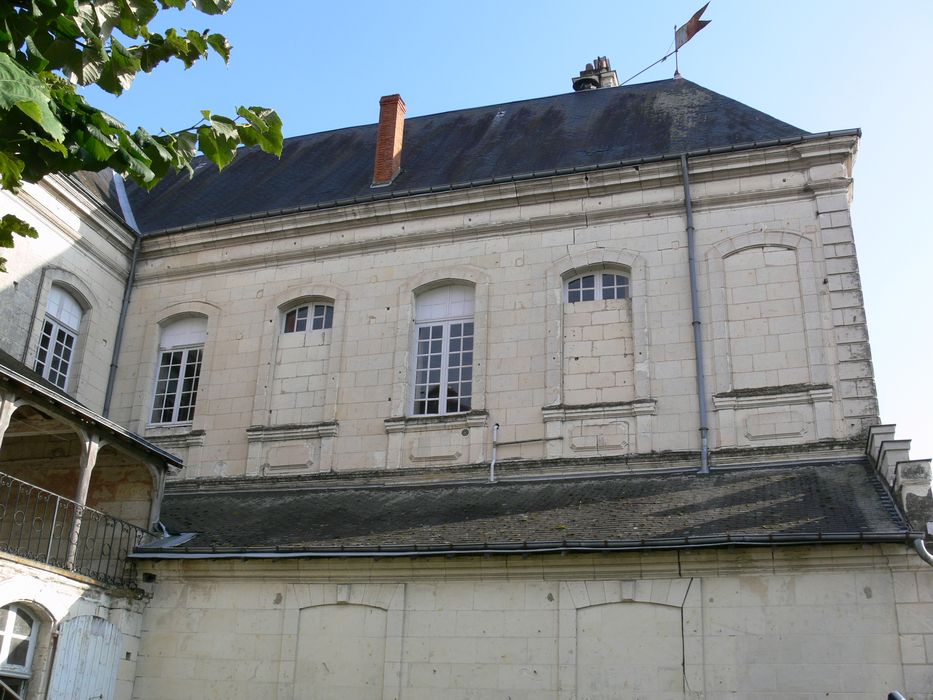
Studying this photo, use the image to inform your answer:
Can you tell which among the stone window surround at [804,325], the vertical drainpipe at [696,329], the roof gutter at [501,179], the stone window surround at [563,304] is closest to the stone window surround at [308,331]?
the roof gutter at [501,179]

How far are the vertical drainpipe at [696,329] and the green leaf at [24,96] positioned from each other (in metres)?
8.53

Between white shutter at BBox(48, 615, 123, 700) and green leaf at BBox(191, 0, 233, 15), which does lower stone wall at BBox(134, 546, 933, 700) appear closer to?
white shutter at BBox(48, 615, 123, 700)

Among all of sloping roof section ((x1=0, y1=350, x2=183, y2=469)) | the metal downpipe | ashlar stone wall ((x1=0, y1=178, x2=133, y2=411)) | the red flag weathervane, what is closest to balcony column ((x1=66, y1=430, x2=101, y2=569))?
sloping roof section ((x1=0, y1=350, x2=183, y2=469))

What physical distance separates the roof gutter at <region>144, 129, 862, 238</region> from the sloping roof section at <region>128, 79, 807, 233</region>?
3.8 inches

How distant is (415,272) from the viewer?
13.8 meters

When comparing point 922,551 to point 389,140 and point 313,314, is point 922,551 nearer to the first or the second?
point 313,314

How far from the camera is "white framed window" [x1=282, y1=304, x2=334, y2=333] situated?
46.4ft

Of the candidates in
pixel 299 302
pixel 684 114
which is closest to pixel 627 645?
pixel 299 302

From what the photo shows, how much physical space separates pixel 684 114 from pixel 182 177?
845 centimetres

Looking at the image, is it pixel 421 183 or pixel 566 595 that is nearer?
pixel 566 595

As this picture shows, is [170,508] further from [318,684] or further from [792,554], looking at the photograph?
[792,554]

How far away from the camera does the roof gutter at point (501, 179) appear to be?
494 inches

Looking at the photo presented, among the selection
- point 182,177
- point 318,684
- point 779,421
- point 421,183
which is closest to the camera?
point 318,684

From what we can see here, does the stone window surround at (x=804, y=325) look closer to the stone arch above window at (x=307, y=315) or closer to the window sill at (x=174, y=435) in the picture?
the stone arch above window at (x=307, y=315)
